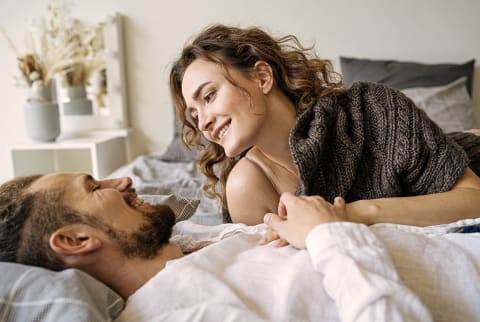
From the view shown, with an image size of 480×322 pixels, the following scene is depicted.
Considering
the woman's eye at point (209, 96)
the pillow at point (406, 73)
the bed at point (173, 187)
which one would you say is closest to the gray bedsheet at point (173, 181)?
the bed at point (173, 187)

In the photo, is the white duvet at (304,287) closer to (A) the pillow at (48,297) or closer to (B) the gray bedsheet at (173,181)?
(A) the pillow at (48,297)

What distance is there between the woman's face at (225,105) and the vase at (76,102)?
1.79 m

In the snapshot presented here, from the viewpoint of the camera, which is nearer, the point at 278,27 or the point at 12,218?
the point at 12,218

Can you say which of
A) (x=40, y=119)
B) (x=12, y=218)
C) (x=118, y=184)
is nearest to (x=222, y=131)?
(x=118, y=184)

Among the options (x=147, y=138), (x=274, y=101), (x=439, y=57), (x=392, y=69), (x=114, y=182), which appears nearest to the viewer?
(x=114, y=182)

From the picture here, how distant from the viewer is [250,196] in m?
1.22

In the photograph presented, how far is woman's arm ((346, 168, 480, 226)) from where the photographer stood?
0.91 meters

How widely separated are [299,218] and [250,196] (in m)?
0.43

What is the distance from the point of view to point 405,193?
1.13m

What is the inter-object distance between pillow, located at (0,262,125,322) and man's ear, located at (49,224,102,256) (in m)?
0.07

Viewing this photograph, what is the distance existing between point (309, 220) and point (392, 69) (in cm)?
189

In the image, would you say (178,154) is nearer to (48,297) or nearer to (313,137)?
(313,137)

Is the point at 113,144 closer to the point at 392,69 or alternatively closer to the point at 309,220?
the point at 392,69

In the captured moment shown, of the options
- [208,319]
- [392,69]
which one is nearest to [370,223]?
[208,319]
